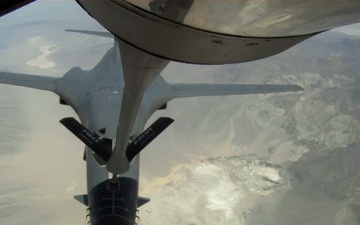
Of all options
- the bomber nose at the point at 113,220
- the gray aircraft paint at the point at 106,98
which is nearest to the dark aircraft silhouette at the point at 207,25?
the gray aircraft paint at the point at 106,98

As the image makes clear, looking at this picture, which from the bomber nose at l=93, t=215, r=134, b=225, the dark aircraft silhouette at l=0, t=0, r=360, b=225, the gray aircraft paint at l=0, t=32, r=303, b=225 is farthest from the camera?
the gray aircraft paint at l=0, t=32, r=303, b=225

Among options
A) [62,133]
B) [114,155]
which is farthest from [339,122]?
[114,155]

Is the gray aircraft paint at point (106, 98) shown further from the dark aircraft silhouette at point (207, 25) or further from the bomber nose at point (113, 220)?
the dark aircraft silhouette at point (207, 25)

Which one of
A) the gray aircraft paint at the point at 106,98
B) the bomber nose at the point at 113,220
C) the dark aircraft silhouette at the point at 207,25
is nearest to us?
the dark aircraft silhouette at the point at 207,25

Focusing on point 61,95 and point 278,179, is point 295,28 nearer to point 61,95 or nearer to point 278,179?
point 61,95

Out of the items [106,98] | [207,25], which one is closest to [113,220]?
[106,98]

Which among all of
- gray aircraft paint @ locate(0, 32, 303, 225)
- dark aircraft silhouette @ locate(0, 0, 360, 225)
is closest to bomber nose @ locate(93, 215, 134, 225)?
gray aircraft paint @ locate(0, 32, 303, 225)

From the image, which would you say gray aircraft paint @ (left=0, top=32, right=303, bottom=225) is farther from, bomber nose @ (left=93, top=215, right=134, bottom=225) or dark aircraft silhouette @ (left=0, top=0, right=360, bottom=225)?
dark aircraft silhouette @ (left=0, top=0, right=360, bottom=225)

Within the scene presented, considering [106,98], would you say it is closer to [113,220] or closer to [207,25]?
[113,220]

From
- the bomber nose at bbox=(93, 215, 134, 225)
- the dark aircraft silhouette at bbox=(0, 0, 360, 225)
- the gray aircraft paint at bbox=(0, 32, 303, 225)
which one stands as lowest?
the dark aircraft silhouette at bbox=(0, 0, 360, 225)

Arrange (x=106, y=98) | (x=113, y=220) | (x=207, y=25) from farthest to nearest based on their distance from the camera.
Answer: (x=106, y=98), (x=113, y=220), (x=207, y=25)

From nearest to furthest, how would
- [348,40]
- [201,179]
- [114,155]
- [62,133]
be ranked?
[114,155] < [201,179] < [62,133] < [348,40]
